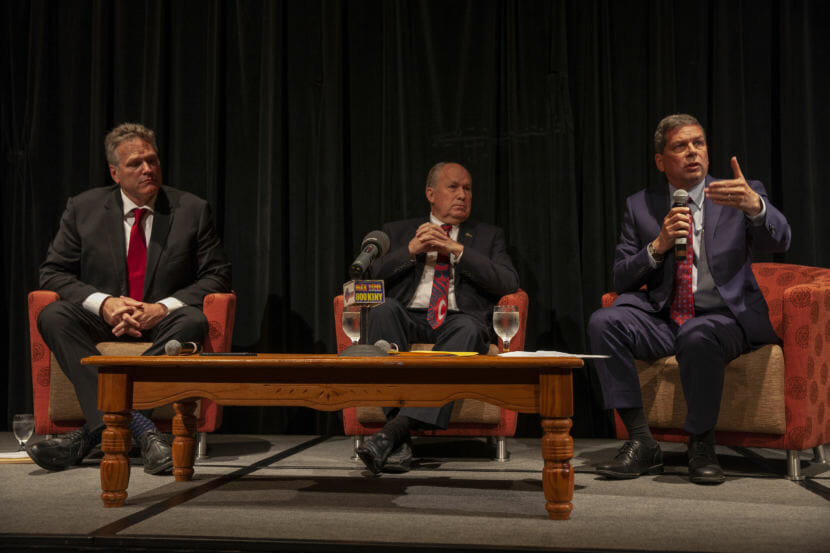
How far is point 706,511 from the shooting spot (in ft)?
7.30

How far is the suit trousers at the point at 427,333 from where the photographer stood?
9.44 ft

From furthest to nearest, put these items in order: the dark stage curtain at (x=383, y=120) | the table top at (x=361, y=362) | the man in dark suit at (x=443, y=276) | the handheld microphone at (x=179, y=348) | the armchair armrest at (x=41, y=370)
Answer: the dark stage curtain at (x=383, y=120) → the armchair armrest at (x=41, y=370) → the man in dark suit at (x=443, y=276) → the handheld microphone at (x=179, y=348) → the table top at (x=361, y=362)

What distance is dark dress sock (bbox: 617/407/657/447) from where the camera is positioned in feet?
9.20

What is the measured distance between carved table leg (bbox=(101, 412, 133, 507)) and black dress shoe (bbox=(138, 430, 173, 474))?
0.45 meters

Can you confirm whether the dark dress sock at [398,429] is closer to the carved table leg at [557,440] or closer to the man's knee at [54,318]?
the carved table leg at [557,440]

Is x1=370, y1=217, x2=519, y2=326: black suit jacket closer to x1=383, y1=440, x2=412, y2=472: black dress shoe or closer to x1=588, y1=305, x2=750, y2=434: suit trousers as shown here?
x1=588, y1=305, x2=750, y2=434: suit trousers

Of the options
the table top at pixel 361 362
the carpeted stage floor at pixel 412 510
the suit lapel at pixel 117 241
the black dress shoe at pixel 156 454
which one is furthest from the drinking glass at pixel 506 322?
the suit lapel at pixel 117 241

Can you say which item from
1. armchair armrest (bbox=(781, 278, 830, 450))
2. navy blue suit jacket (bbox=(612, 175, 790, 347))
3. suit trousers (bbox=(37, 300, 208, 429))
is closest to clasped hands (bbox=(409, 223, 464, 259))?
navy blue suit jacket (bbox=(612, 175, 790, 347))

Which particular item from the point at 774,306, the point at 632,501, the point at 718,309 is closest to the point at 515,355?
the point at 632,501

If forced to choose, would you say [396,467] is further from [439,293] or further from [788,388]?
[788,388]

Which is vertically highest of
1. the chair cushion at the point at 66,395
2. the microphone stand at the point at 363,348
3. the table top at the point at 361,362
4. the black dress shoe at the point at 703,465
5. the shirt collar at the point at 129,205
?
the shirt collar at the point at 129,205

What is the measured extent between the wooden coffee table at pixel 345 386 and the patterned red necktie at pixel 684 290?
1.05m

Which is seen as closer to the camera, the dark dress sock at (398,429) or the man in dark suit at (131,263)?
the dark dress sock at (398,429)

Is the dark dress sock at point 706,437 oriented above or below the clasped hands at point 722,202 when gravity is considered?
below
